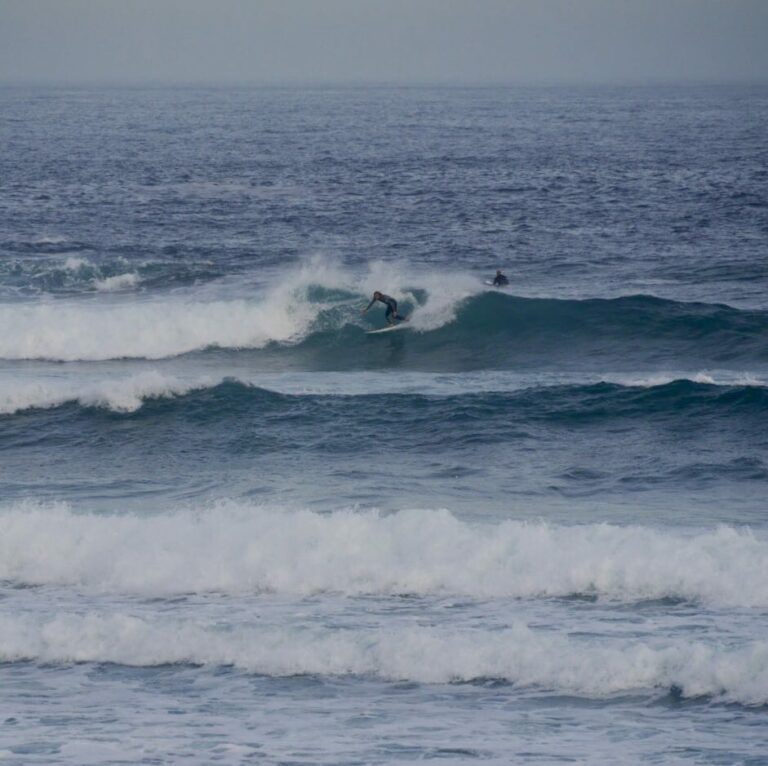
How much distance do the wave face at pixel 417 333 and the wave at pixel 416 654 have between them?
1291 centimetres

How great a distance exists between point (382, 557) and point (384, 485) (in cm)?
338

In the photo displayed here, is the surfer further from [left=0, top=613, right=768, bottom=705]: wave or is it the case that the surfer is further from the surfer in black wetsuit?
[left=0, top=613, right=768, bottom=705]: wave

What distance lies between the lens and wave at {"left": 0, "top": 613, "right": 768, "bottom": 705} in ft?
37.2

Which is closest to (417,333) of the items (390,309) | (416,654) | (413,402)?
(390,309)

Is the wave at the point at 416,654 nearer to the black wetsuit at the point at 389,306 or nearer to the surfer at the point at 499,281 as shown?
the black wetsuit at the point at 389,306

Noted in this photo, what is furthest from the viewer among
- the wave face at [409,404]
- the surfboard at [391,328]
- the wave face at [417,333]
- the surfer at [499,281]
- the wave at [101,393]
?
the surfer at [499,281]

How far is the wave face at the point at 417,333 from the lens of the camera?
2530cm

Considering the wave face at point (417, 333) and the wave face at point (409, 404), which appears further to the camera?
the wave face at point (417, 333)

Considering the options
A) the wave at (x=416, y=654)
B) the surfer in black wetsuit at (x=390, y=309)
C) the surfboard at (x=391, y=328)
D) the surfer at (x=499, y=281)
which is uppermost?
the surfer at (x=499, y=281)

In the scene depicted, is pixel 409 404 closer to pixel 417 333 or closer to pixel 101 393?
pixel 101 393

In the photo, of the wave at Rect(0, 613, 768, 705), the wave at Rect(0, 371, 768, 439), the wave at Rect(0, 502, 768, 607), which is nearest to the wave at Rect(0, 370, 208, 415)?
the wave at Rect(0, 371, 768, 439)

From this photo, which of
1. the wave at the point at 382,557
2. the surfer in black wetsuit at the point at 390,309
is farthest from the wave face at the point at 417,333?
the wave at the point at 382,557

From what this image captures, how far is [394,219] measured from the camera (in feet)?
132

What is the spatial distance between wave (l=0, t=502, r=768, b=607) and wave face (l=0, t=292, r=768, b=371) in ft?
33.8
